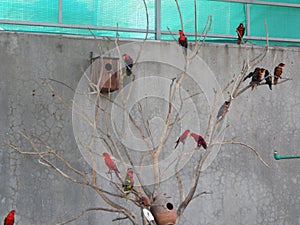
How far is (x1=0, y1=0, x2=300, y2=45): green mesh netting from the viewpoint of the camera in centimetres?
528

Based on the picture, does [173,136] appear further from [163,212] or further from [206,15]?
[163,212]

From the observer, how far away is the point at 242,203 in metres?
5.56

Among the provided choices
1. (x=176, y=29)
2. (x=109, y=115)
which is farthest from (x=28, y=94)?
(x=176, y=29)

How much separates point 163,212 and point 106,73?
1.48 metres

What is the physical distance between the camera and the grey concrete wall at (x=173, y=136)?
4906 mm

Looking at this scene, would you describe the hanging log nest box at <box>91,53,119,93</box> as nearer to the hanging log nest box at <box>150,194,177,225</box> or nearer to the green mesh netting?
the green mesh netting

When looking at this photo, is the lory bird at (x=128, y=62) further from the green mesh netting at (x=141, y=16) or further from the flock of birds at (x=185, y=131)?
the green mesh netting at (x=141, y=16)

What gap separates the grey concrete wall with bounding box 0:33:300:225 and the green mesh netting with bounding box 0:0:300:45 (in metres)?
0.26

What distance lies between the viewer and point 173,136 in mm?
5367

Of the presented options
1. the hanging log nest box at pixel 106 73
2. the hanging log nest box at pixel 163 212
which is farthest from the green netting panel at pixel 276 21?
the hanging log nest box at pixel 163 212

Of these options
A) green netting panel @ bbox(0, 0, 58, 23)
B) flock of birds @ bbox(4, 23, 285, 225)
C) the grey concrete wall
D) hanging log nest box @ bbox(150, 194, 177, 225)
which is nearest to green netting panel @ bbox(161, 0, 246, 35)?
the grey concrete wall

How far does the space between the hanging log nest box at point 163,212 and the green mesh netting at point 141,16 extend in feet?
5.92

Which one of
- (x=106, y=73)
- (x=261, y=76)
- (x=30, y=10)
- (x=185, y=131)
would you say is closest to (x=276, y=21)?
(x=261, y=76)

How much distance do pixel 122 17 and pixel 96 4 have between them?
27 cm
